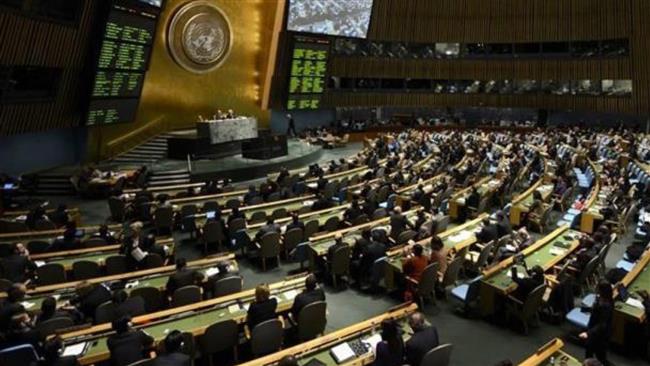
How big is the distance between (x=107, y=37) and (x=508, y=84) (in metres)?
24.6

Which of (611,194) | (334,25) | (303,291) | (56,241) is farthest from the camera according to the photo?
(334,25)

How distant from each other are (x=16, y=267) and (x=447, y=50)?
1141 inches

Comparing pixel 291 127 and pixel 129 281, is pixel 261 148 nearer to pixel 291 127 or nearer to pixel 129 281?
pixel 291 127

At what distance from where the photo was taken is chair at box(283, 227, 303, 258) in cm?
1017

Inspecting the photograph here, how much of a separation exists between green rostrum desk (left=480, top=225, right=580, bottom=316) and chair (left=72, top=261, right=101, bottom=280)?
20.9 ft

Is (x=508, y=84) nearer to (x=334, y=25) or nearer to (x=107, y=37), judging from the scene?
(x=334, y=25)

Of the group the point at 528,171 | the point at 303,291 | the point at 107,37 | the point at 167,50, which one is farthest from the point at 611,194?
the point at 167,50

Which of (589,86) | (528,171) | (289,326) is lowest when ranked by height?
(289,326)

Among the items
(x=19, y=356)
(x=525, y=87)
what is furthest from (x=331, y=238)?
(x=525, y=87)

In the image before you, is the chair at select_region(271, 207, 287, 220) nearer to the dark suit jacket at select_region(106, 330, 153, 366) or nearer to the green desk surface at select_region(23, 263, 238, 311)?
the green desk surface at select_region(23, 263, 238, 311)

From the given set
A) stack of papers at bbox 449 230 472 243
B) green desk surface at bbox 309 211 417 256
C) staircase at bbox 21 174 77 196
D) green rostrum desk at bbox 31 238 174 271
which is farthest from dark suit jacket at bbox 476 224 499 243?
staircase at bbox 21 174 77 196

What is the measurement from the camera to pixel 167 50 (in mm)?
21203

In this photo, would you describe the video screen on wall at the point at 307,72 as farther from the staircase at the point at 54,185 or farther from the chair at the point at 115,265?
the chair at the point at 115,265

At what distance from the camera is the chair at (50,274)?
7.82m
